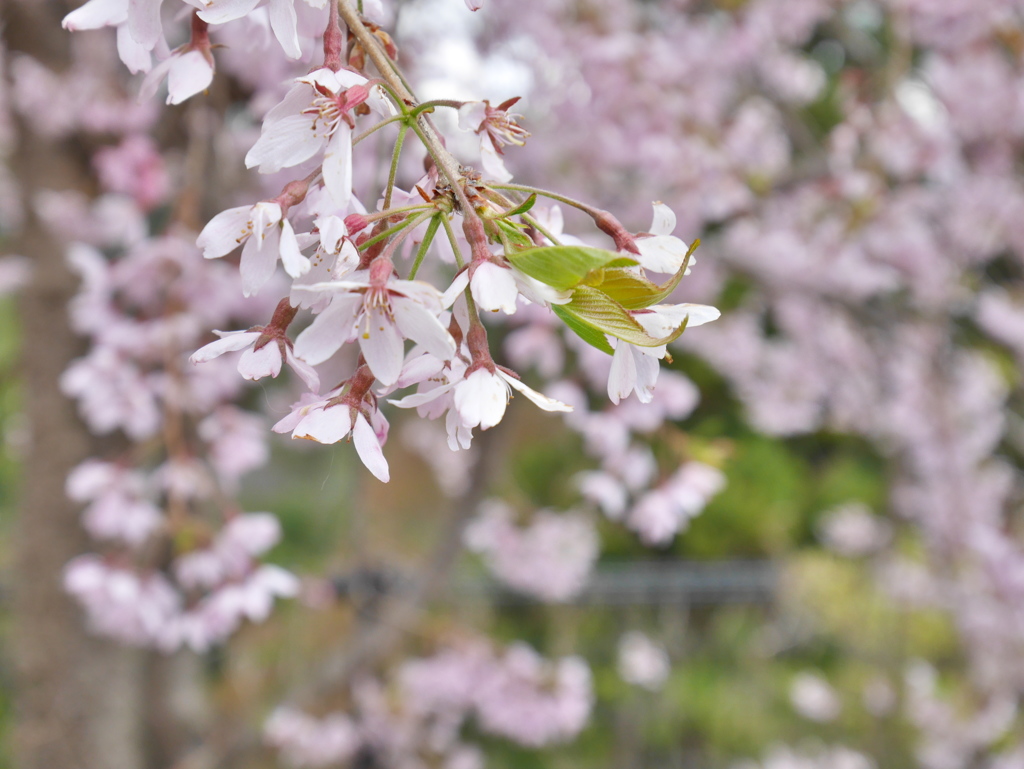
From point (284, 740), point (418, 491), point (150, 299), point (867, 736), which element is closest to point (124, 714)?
point (284, 740)

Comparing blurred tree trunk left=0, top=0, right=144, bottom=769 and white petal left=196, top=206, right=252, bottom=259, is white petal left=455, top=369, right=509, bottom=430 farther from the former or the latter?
blurred tree trunk left=0, top=0, right=144, bottom=769

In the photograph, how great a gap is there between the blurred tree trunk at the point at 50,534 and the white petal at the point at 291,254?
1.61 m

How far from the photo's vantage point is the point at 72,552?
1750 millimetres

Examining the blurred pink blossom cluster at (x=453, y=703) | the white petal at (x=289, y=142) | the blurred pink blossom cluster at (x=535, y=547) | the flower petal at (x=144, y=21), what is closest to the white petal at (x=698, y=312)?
the white petal at (x=289, y=142)

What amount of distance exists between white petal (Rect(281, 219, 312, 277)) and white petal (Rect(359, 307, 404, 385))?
0.04m

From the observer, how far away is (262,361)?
0.44m

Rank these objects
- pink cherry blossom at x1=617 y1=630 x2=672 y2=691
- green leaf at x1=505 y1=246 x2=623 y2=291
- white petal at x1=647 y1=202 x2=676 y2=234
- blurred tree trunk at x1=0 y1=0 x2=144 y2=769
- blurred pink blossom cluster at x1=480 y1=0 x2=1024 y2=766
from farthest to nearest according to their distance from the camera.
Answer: pink cherry blossom at x1=617 y1=630 x2=672 y2=691, blurred pink blossom cluster at x1=480 y1=0 x2=1024 y2=766, blurred tree trunk at x1=0 y1=0 x2=144 y2=769, white petal at x1=647 y1=202 x2=676 y2=234, green leaf at x1=505 y1=246 x2=623 y2=291

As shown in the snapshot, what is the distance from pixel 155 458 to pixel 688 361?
4372mm

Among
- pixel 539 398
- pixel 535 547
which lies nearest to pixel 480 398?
pixel 539 398

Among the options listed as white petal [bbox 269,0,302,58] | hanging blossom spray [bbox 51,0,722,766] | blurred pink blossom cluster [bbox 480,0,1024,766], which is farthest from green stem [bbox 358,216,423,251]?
blurred pink blossom cluster [bbox 480,0,1024,766]

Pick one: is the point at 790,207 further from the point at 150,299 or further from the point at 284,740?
the point at 284,740

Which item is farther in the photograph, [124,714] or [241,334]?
[124,714]

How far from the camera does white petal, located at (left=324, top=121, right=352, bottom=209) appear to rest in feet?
1.27

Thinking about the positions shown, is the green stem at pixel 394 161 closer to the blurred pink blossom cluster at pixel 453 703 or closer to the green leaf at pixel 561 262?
the green leaf at pixel 561 262
